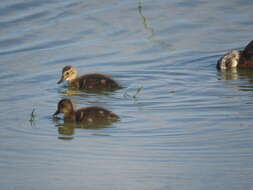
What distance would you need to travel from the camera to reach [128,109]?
723cm

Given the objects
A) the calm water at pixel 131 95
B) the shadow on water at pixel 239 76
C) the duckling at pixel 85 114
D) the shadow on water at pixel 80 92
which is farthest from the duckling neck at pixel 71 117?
the shadow on water at pixel 239 76

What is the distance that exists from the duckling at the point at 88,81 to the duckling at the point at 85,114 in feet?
4.05

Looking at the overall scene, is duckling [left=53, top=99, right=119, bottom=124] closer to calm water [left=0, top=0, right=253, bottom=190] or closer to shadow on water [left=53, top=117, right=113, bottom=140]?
shadow on water [left=53, top=117, right=113, bottom=140]

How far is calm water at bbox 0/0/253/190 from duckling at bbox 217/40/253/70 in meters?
0.11

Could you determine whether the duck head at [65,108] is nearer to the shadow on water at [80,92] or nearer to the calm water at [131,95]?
the calm water at [131,95]

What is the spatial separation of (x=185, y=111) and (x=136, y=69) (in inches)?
77.7

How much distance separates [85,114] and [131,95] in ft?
3.43

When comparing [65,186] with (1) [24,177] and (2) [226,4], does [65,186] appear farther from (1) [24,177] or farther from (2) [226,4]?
(2) [226,4]

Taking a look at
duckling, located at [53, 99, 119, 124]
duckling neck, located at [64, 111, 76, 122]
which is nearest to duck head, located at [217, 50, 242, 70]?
duckling, located at [53, 99, 119, 124]

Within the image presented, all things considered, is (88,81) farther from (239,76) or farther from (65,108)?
(239,76)

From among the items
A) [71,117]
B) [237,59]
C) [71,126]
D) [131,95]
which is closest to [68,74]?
[131,95]

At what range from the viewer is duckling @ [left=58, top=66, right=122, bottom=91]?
8.23m

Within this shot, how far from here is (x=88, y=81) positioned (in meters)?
8.40

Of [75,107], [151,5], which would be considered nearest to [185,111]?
[75,107]
